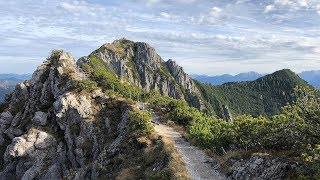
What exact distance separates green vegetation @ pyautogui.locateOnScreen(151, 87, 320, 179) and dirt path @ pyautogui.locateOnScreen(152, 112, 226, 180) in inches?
63.5

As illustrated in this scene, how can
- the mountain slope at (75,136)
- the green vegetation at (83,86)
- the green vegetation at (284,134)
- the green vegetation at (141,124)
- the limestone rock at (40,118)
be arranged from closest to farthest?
the green vegetation at (284,134) < the mountain slope at (75,136) < the green vegetation at (141,124) < the limestone rock at (40,118) < the green vegetation at (83,86)

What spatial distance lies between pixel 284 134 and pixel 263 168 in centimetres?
413

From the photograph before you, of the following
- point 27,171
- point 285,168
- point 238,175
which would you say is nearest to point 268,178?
point 285,168

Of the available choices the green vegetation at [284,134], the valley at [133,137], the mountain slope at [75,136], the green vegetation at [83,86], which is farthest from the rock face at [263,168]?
the green vegetation at [83,86]

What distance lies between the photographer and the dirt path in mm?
38500

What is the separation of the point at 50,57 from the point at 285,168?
87.1 meters

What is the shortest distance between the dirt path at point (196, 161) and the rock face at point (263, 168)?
317 cm

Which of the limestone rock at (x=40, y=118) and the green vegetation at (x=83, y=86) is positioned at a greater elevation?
the green vegetation at (x=83, y=86)

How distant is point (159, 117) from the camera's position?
75.2 meters

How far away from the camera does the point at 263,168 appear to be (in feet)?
104

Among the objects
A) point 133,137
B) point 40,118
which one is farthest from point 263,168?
point 40,118

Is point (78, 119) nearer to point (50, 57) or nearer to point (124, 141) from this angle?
point (124, 141)

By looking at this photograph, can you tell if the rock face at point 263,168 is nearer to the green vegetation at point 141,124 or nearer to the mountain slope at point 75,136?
the mountain slope at point 75,136

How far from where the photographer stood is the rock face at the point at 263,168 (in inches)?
1181
